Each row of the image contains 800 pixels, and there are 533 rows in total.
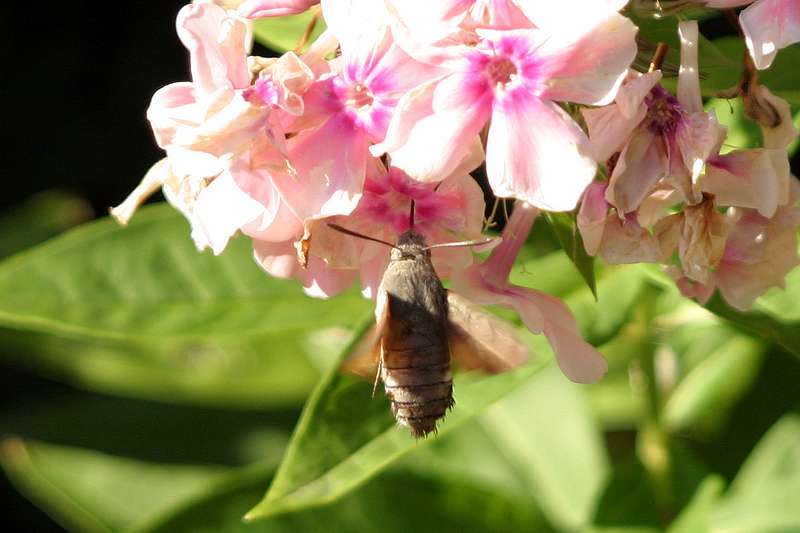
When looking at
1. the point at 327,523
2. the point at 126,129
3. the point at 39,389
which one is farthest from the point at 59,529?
the point at 327,523

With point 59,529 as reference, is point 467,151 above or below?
above

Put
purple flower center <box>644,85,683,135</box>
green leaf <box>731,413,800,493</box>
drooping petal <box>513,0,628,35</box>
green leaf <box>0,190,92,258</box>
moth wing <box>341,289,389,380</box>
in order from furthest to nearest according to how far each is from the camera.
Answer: green leaf <box>0,190,92,258</box> → green leaf <box>731,413,800,493</box> → moth wing <box>341,289,389,380</box> → purple flower center <box>644,85,683,135</box> → drooping petal <box>513,0,628,35</box>

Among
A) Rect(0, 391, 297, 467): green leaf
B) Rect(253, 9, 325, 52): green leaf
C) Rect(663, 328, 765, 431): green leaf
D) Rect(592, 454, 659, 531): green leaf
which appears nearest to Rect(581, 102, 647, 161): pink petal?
Rect(253, 9, 325, 52): green leaf

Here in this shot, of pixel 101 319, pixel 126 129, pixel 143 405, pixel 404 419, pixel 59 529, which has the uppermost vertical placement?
pixel 404 419

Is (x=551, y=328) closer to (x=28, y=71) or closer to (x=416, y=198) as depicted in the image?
(x=416, y=198)

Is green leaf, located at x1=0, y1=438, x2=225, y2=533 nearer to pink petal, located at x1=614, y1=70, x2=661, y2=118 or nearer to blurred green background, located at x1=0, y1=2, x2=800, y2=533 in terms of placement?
blurred green background, located at x1=0, y1=2, x2=800, y2=533

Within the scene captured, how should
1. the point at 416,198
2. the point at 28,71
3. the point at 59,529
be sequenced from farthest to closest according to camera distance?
1. the point at 28,71
2. the point at 59,529
3. the point at 416,198
